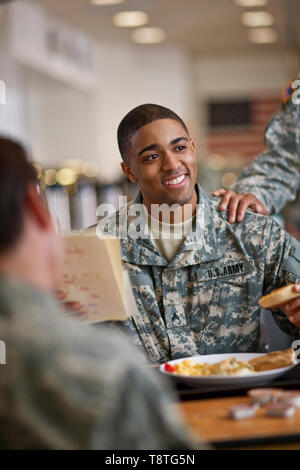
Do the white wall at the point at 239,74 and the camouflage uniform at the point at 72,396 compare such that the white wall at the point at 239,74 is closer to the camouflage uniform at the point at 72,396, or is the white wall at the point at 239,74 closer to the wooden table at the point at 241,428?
the wooden table at the point at 241,428

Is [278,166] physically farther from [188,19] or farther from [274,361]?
[188,19]

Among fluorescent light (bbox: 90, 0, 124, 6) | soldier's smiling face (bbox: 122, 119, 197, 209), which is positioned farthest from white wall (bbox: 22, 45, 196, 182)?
soldier's smiling face (bbox: 122, 119, 197, 209)

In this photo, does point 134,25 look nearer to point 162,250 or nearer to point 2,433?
point 162,250

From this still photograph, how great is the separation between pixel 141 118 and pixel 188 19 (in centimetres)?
672

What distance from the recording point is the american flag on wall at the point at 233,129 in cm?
1078

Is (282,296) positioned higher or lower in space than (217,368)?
higher

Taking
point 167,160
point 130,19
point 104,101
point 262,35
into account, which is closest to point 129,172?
point 167,160

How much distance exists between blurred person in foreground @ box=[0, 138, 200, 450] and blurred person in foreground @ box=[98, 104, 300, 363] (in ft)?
3.87

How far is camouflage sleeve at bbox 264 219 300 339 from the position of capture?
6.40 ft

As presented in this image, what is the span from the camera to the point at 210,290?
Answer: 78.7 inches

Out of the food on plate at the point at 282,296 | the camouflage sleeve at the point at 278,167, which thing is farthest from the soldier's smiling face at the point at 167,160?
the food on plate at the point at 282,296

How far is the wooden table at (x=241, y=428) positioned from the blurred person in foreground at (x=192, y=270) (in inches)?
29.4

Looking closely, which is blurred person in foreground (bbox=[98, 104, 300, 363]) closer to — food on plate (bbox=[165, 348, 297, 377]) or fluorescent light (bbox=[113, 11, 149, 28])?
food on plate (bbox=[165, 348, 297, 377])

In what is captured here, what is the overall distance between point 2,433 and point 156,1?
715cm
